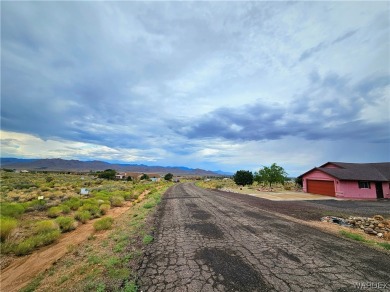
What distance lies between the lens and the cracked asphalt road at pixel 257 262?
14.8 feet

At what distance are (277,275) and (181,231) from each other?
5.01 m

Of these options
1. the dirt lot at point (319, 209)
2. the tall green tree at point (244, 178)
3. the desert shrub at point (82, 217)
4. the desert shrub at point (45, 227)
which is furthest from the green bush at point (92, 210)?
the tall green tree at point (244, 178)

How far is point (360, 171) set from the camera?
1192 inches

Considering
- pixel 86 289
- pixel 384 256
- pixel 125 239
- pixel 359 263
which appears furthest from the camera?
pixel 125 239

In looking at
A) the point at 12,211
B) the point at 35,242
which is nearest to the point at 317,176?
the point at 35,242

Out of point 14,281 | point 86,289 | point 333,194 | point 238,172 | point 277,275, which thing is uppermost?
point 238,172

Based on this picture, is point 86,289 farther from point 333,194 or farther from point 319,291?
point 333,194

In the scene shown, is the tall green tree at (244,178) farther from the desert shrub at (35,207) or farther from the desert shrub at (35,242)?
the desert shrub at (35,242)

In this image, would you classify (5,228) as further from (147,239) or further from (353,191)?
(353,191)

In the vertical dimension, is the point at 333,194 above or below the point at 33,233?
above

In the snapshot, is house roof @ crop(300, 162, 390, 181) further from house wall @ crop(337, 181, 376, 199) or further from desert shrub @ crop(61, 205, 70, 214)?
desert shrub @ crop(61, 205, 70, 214)

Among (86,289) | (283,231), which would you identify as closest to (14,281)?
(86,289)

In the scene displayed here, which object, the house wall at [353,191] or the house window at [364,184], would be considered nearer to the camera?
the house wall at [353,191]

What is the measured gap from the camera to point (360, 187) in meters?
27.6
